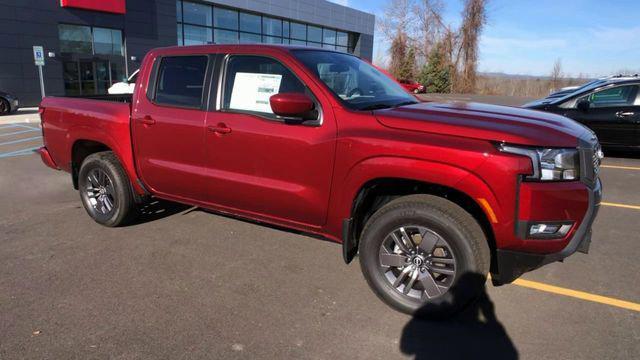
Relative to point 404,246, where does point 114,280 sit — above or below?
below

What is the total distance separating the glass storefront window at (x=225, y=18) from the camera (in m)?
30.2

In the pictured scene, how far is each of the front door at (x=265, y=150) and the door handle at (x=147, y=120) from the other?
0.71m

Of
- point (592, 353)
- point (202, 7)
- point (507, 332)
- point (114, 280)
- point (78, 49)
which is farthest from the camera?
point (202, 7)

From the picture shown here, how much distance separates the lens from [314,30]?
39.1m

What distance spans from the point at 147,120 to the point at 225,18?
28.7 metres

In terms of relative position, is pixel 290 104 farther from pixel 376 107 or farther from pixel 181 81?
pixel 181 81

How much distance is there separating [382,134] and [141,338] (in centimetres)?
205

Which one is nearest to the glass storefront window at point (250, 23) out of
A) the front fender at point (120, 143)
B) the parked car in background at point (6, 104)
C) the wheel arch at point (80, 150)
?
the parked car in background at point (6, 104)

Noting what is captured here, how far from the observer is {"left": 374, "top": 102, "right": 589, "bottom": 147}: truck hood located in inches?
115

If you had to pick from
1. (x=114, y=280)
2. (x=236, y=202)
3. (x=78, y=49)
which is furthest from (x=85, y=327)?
(x=78, y=49)

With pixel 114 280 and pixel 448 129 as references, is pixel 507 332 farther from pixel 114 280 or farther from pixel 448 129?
pixel 114 280

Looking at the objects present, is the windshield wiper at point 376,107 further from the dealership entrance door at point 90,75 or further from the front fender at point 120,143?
the dealership entrance door at point 90,75

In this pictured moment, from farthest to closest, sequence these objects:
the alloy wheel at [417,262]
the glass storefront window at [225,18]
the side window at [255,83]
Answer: the glass storefront window at [225,18], the side window at [255,83], the alloy wheel at [417,262]

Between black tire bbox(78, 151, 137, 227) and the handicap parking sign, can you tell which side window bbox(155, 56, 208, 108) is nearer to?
black tire bbox(78, 151, 137, 227)
